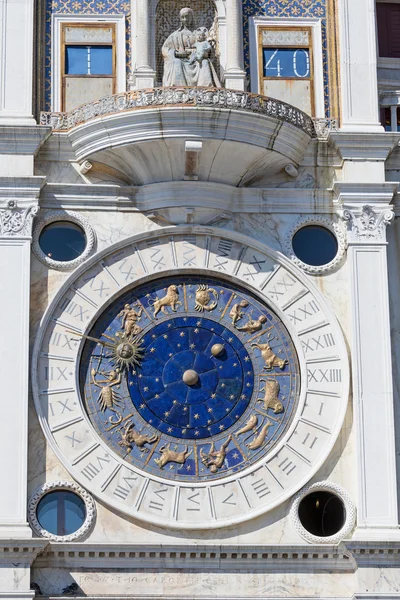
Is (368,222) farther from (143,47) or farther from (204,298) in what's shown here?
(143,47)

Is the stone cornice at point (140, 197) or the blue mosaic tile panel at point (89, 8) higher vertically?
the blue mosaic tile panel at point (89, 8)

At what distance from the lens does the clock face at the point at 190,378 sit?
2381cm

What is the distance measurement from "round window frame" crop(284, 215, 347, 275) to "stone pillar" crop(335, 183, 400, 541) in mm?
158

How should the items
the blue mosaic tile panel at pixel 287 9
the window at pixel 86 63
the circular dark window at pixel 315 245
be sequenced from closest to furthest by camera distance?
the circular dark window at pixel 315 245 → the window at pixel 86 63 → the blue mosaic tile panel at pixel 287 9

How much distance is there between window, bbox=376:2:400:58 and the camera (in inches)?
1036

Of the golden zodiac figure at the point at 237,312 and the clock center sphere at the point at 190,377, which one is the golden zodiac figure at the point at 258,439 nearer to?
the clock center sphere at the point at 190,377

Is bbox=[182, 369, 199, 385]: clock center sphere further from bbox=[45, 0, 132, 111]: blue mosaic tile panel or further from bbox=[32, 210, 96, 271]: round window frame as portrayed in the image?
bbox=[45, 0, 132, 111]: blue mosaic tile panel

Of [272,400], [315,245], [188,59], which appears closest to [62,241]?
[188,59]

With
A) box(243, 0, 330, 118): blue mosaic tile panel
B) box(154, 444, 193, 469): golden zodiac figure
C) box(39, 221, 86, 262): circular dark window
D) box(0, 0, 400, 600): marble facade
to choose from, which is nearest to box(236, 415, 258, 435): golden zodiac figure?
box(0, 0, 400, 600): marble facade

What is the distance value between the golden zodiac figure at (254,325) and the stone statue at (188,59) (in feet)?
8.99

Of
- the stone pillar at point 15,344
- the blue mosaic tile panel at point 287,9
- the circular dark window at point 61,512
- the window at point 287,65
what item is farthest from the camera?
the blue mosaic tile panel at point 287,9

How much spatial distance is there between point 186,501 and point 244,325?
7.06ft

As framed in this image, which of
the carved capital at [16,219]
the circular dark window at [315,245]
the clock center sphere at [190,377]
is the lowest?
the clock center sphere at [190,377]

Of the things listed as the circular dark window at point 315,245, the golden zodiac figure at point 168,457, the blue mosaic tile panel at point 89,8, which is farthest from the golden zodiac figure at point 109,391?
the blue mosaic tile panel at point 89,8
